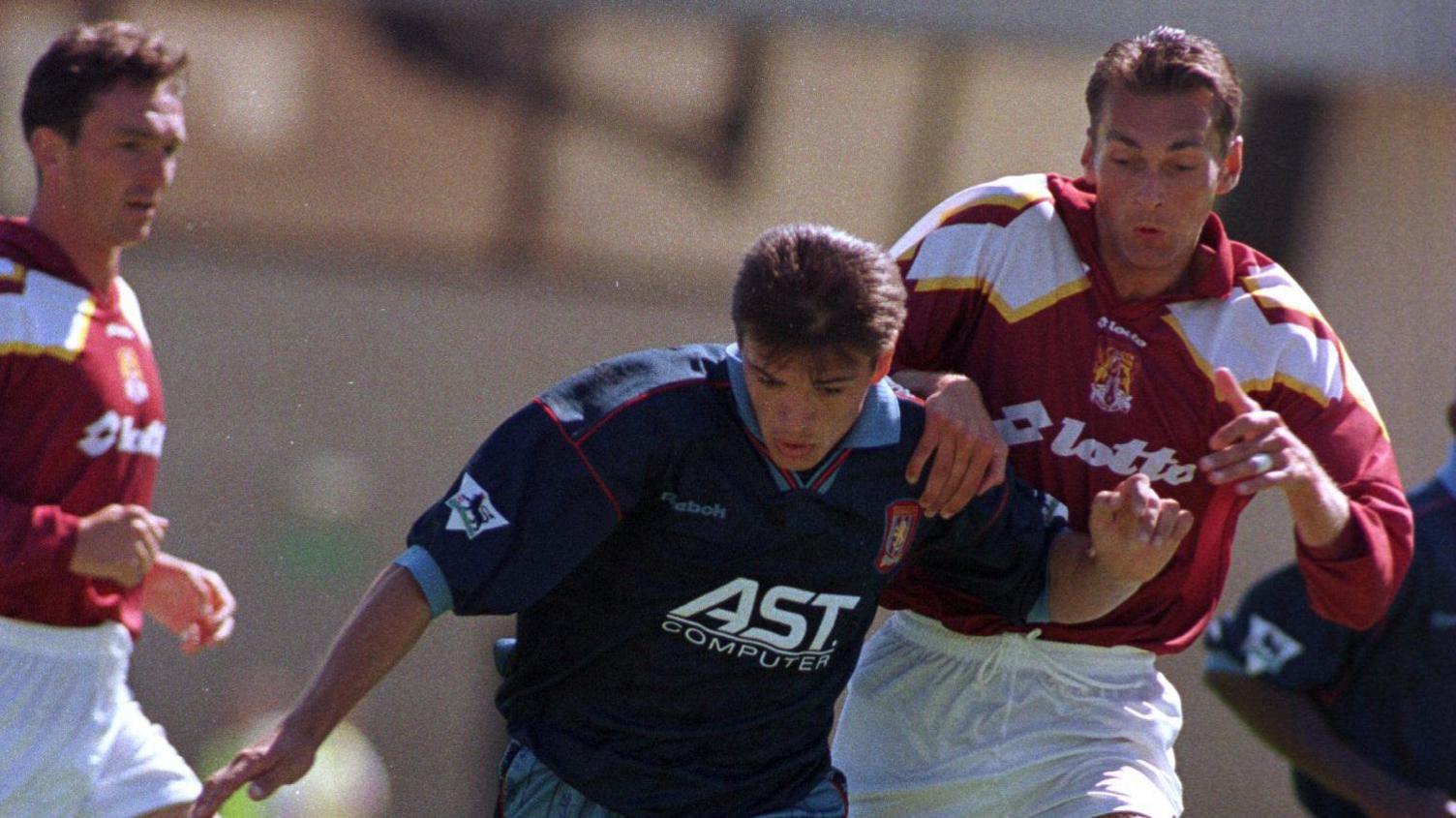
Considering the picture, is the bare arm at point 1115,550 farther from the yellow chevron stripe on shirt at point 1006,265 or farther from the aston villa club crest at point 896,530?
the yellow chevron stripe on shirt at point 1006,265

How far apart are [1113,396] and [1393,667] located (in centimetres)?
155

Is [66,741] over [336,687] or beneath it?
beneath

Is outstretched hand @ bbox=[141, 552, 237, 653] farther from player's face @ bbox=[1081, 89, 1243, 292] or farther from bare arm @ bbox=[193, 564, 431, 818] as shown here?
player's face @ bbox=[1081, 89, 1243, 292]

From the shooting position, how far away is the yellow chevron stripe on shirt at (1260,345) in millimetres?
3842

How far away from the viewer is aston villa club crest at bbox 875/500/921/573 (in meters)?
3.53

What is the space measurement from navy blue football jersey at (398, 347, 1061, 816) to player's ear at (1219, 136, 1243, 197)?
868mm

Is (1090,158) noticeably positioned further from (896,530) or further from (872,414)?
(896,530)

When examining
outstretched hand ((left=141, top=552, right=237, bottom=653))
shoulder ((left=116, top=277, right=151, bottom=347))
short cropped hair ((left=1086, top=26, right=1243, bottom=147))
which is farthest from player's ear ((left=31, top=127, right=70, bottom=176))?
short cropped hair ((left=1086, top=26, right=1243, bottom=147))

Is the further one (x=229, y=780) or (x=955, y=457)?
(x=955, y=457)

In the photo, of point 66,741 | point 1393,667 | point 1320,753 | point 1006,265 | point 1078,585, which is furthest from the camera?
point 1393,667

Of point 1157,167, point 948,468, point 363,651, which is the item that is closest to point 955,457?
point 948,468

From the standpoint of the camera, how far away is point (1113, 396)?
152 inches

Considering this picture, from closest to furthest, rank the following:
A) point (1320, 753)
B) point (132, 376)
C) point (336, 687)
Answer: point (336, 687)
point (132, 376)
point (1320, 753)

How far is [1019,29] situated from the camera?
32.9 feet
